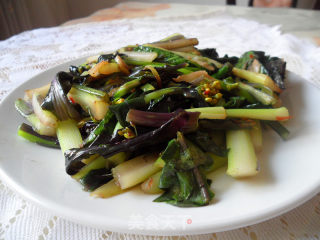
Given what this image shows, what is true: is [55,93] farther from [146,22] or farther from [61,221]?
[146,22]

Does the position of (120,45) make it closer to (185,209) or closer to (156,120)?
(156,120)

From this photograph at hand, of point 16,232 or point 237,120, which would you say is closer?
point 16,232

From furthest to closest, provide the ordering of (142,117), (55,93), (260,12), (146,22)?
(260,12) → (146,22) → (55,93) → (142,117)

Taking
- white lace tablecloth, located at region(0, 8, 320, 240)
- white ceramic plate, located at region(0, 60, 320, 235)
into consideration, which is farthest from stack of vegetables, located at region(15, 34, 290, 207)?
white lace tablecloth, located at region(0, 8, 320, 240)

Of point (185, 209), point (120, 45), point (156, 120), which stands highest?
point (156, 120)

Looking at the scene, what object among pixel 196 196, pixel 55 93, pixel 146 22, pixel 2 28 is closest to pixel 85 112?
pixel 55 93

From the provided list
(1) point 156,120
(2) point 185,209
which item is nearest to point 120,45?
(1) point 156,120

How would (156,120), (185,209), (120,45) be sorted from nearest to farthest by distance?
(185,209), (156,120), (120,45)

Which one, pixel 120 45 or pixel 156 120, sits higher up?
pixel 156 120

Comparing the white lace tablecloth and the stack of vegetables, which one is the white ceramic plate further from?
the white lace tablecloth
